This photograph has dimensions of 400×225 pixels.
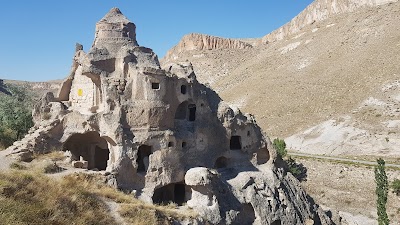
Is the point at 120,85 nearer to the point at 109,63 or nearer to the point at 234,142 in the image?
the point at 109,63

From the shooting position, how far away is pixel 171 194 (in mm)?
20484

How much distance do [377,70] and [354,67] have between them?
17.5 ft

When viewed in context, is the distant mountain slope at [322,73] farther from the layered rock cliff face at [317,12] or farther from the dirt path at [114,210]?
the dirt path at [114,210]

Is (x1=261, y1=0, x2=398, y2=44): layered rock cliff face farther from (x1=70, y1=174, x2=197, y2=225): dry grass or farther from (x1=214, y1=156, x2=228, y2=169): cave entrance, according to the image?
(x1=70, y1=174, x2=197, y2=225): dry grass

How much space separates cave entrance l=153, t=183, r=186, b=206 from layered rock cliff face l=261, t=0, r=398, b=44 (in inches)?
3410

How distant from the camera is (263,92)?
75500mm

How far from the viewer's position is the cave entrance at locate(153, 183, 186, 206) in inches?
782

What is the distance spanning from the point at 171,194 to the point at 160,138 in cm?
337

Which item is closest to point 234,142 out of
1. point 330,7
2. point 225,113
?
point 225,113

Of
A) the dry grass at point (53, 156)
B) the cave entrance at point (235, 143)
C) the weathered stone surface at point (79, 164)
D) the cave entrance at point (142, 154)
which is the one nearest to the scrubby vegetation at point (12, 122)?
the dry grass at point (53, 156)

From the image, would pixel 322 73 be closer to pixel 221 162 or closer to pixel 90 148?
pixel 221 162

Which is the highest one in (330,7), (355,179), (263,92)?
(330,7)

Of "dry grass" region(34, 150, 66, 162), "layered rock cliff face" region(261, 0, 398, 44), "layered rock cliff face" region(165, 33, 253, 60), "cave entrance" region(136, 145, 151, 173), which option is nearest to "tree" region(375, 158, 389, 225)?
"cave entrance" region(136, 145, 151, 173)

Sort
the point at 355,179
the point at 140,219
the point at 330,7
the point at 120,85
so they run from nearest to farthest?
the point at 140,219 → the point at 120,85 → the point at 355,179 → the point at 330,7
